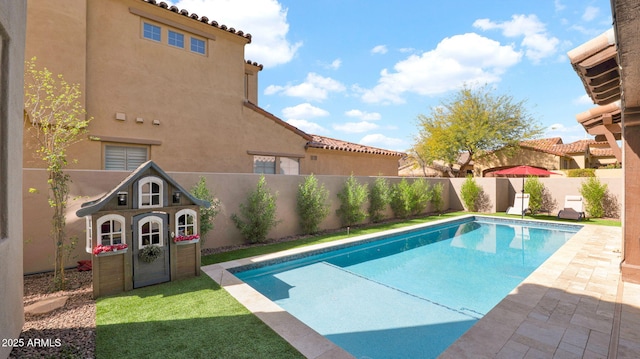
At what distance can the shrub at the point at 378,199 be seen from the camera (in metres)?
16.3

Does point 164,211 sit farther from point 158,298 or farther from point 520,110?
point 520,110

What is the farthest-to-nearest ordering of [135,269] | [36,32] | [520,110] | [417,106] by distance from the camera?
1. [417,106]
2. [520,110]
3. [36,32]
4. [135,269]

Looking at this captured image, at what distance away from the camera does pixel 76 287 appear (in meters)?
6.59

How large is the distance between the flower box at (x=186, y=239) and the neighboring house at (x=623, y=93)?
8208mm

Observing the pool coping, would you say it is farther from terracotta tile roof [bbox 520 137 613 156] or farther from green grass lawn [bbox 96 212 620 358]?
terracotta tile roof [bbox 520 137 613 156]

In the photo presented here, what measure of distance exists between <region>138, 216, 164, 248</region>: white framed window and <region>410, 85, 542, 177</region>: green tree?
102 feet

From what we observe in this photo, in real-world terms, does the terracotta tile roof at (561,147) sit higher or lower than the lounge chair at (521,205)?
higher

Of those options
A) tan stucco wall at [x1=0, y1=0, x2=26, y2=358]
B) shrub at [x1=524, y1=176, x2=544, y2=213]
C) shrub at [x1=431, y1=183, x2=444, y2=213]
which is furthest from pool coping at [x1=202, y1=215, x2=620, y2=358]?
shrub at [x1=431, y1=183, x2=444, y2=213]

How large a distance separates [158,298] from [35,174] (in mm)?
4998

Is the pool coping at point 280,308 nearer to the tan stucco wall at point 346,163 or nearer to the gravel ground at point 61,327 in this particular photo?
the gravel ground at point 61,327

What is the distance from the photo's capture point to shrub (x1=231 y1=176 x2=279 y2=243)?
11.0m

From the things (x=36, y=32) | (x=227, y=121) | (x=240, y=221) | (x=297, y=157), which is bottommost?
(x=240, y=221)

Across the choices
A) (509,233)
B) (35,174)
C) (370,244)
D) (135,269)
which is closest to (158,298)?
(135,269)

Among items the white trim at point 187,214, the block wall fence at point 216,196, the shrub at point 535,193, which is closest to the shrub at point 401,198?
the block wall fence at point 216,196
